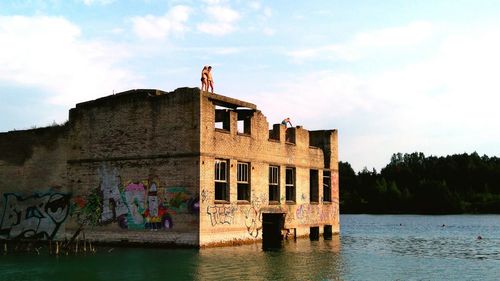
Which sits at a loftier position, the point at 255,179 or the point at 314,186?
the point at 255,179

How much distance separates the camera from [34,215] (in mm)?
33844

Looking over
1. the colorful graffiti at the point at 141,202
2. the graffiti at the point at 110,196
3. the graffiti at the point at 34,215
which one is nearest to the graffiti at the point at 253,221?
the colorful graffiti at the point at 141,202

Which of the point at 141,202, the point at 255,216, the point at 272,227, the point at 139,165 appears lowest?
the point at 272,227

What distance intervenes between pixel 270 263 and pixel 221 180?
6801mm

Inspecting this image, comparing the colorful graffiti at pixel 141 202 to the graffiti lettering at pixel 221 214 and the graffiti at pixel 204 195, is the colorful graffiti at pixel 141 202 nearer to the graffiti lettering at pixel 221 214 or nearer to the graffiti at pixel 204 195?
the graffiti at pixel 204 195

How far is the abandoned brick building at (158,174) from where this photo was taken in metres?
28.5

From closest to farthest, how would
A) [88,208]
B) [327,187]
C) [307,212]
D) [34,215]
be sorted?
1. [88,208]
2. [34,215]
3. [307,212]
4. [327,187]

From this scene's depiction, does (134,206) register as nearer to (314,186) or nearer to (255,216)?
(255,216)

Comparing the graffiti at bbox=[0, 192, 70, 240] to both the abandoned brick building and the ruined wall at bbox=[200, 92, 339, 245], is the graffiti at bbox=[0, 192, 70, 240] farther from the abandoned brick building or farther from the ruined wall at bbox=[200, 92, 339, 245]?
the ruined wall at bbox=[200, 92, 339, 245]

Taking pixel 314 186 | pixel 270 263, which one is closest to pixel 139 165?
pixel 270 263

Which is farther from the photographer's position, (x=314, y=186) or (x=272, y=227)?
(x=314, y=186)

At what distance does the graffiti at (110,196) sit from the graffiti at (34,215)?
107 inches

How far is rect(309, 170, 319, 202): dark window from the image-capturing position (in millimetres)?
38688

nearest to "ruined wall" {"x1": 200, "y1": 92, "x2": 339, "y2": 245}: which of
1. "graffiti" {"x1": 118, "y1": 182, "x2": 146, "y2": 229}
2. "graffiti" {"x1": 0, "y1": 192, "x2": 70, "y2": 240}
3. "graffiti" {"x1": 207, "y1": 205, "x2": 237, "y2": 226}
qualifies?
"graffiti" {"x1": 207, "y1": 205, "x2": 237, "y2": 226}
